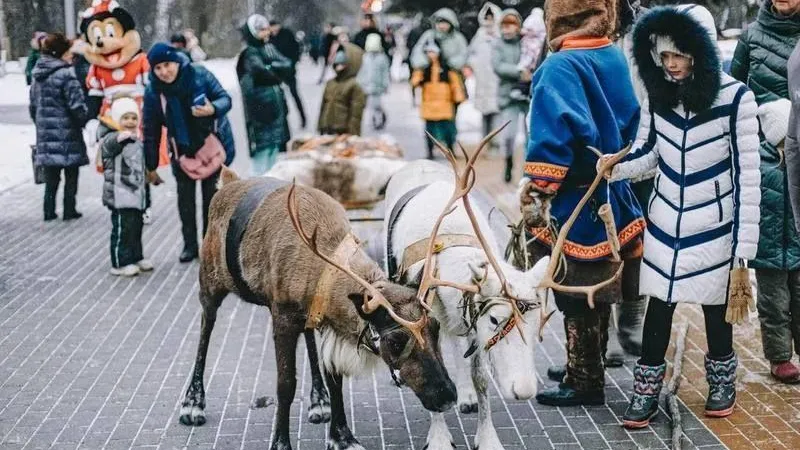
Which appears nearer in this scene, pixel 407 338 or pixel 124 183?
pixel 407 338

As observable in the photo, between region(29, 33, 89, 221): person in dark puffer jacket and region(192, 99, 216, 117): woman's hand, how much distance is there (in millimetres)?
2564

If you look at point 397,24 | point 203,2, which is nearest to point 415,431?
point 203,2

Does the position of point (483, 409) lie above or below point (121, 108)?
below

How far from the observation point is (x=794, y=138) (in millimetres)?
5539

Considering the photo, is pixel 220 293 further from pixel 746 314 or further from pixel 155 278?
pixel 155 278

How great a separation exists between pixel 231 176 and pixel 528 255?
1956 millimetres

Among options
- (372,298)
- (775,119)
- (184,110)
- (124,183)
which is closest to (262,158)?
(184,110)

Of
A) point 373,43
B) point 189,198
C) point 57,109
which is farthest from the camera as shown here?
point 373,43

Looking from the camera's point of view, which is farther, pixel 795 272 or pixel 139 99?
pixel 139 99

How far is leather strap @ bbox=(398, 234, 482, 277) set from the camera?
17.4ft

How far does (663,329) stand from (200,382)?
2.70 metres

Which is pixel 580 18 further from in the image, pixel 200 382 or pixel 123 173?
pixel 123 173

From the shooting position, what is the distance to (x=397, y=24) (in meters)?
56.8

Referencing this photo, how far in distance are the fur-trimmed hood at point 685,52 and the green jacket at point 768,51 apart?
98 cm
